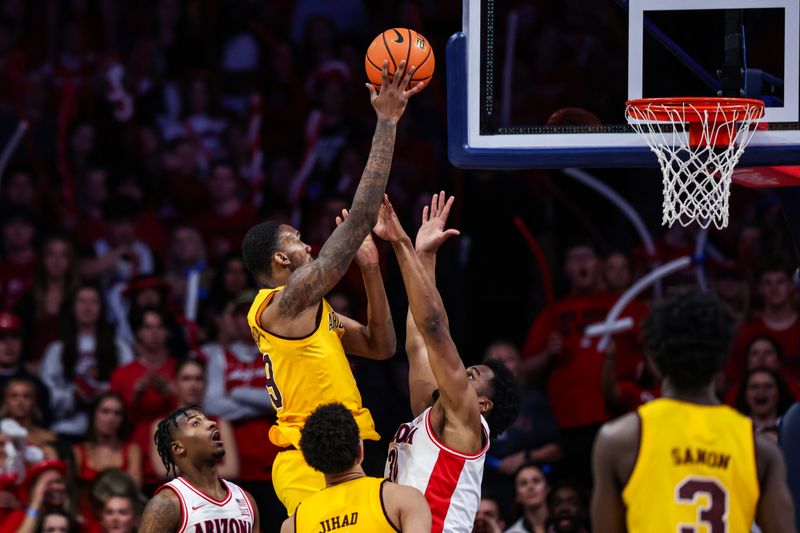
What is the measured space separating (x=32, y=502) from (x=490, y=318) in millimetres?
3295

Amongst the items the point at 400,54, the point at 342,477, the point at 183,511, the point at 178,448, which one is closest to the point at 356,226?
the point at 400,54

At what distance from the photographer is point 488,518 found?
7676mm

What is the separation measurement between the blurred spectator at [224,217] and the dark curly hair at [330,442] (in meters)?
5.23

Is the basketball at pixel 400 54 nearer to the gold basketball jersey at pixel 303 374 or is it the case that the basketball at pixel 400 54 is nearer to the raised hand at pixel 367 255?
the raised hand at pixel 367 255

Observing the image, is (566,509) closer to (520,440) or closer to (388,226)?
(520,440)

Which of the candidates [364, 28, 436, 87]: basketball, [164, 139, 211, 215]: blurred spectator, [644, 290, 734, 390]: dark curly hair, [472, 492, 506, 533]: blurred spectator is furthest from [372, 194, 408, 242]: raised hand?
[164, 139, 211, 215]: blurred spectator

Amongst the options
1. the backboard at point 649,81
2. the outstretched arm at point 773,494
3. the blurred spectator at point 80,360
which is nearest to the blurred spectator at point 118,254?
the blurred spectator at point 80,360

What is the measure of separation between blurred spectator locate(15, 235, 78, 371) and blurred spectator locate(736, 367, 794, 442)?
15.1 feet

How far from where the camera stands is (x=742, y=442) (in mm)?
4078

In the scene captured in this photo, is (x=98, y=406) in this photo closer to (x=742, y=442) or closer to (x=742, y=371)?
(x=742, y=371)

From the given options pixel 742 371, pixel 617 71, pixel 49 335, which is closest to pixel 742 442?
pixel 617 71

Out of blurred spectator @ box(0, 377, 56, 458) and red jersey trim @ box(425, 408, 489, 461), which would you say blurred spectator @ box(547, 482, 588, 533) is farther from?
blurred spectator @ box(0, 377, 56, 458)

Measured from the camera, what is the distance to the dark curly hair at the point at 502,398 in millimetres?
5777

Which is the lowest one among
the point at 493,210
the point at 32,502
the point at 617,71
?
the point at 32,502
